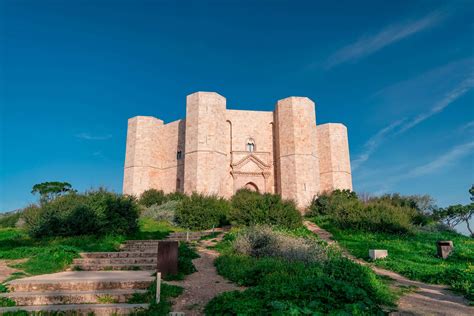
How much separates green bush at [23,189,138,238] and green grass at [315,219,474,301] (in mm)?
7768

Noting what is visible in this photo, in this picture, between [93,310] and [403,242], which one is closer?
[93,310]

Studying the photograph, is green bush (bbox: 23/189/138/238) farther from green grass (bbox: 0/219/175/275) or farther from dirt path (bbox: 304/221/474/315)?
dirt path (bbox: 304/221/474/315)

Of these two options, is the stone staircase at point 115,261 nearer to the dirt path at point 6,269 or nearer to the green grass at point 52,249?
the green grass at point 52,249

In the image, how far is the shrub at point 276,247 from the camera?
6.39 m

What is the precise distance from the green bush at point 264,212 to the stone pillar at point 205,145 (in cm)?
966

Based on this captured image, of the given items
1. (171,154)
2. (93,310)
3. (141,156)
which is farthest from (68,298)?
(171,154)

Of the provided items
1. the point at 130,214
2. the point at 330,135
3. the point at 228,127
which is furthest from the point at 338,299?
the point at 330,135

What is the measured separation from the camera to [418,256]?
8.41 metres

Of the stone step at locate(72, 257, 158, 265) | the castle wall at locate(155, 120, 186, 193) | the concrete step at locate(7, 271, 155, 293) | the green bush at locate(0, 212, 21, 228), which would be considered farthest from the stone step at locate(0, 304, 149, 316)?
the castle wall at locate(155, 120, 186, 193)

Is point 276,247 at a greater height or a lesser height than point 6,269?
greater

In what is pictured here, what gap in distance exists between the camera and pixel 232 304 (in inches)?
143

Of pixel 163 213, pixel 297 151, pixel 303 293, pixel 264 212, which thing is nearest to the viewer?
pixel 303 293

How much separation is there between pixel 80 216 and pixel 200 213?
5538 mm

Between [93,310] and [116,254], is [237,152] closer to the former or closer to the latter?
[116,254]
